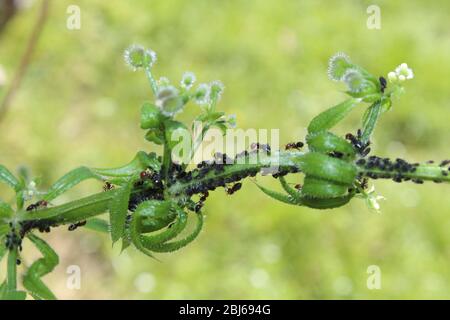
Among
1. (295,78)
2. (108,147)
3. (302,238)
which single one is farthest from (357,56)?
(108,147)

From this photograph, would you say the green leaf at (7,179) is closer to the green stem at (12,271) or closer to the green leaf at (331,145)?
the green stem at (12,271)

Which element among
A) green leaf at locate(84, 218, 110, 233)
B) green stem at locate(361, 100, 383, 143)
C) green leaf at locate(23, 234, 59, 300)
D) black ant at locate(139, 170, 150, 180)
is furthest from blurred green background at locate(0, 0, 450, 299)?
green stem at locate(361, 100, 383, 143)

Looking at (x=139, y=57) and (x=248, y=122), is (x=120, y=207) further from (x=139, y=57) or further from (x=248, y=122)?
(x=248, y=122)

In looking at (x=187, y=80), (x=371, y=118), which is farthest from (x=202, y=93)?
(x=371, y=118)

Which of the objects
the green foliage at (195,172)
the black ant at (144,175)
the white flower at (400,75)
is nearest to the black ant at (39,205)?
the green foliage at (195,172)

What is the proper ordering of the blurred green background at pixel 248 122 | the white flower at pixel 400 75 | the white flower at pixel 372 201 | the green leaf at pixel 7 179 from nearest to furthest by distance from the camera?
the white flower at pixel 372 201 < the white flower at pixel 400 75 < the green leaf at pixel 7 179 < the blurred green background at pixel 248 122

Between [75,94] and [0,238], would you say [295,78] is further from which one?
[0,238]
